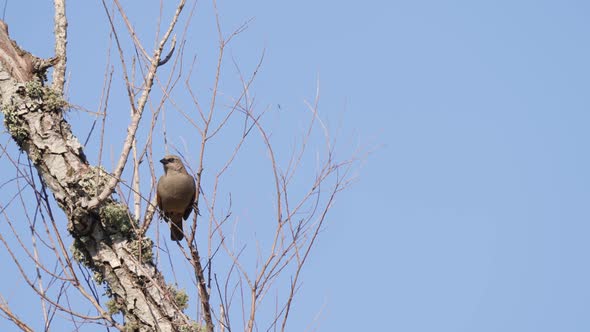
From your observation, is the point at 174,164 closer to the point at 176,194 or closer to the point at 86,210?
the point at 176,194

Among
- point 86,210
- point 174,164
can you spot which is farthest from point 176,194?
point 86,210

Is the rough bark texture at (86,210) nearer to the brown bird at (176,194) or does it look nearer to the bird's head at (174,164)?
the brown bird at (176,194)

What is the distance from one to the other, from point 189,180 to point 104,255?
284cm

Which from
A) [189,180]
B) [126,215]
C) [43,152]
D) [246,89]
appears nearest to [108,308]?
[126,215]

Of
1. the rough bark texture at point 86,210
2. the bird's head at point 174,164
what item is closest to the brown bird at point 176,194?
the bird's head at point 174,164

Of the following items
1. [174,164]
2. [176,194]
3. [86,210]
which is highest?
[174,164]

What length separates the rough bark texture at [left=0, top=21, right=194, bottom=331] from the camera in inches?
173

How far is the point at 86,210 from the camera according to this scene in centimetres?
459

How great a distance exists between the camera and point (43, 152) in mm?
4734

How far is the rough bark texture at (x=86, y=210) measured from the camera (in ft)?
14.4

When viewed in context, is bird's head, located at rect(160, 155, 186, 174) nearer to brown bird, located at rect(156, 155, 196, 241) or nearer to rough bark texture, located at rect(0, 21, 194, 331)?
brown bird, located at rect(156, 155, 196, 241)

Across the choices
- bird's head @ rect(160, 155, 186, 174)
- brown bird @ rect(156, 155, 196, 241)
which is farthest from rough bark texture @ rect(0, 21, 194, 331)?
bird's head @ rect(160, 155, 186, 174)

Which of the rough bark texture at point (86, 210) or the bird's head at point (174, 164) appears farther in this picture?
the bird's head at point (174, 164)

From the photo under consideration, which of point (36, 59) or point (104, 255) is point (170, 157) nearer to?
point (36, 59)
